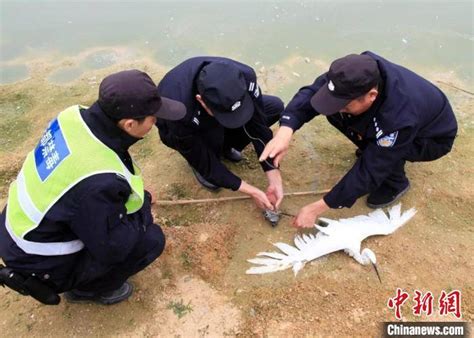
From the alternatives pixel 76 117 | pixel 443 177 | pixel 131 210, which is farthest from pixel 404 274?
pixel 76 117

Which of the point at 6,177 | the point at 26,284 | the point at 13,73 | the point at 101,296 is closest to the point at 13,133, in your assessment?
the point at 6,177

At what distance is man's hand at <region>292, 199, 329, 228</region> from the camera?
2.86 m

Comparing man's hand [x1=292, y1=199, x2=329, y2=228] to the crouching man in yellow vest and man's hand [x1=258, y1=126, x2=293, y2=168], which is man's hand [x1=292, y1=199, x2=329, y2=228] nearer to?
man's hand [x1=258, y1=126, x2=293, y2=168]

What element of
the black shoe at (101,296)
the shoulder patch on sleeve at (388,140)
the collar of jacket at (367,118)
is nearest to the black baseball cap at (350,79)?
the collar of jacket at (367,118)

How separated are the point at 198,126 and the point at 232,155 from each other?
2.77 ft

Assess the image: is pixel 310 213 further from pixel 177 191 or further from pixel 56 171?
pixel 56 171

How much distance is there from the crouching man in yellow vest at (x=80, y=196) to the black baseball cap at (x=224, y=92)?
22cm

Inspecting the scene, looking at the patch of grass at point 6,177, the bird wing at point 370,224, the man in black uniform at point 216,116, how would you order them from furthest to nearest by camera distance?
the patch of grass at point 6,177
the bird wing at point 370,224
the man in black uniform at point 216,116

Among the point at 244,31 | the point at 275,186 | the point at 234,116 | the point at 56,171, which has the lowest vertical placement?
the point at 275,186

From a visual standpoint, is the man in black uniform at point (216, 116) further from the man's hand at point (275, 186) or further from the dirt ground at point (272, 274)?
the dirt ground at point (272, 274)

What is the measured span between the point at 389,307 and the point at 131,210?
1.66 metres

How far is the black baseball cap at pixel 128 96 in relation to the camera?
1.95 m

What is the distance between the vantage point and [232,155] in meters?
3.65

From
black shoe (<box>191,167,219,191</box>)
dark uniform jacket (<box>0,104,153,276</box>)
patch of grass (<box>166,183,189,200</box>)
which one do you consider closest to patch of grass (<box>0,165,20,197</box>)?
patch of grass (<box>166,183,189,200</box>)
